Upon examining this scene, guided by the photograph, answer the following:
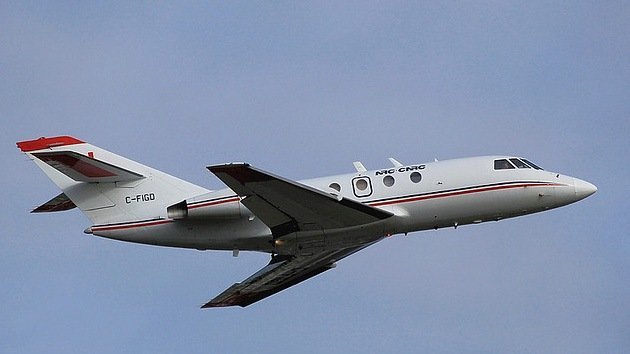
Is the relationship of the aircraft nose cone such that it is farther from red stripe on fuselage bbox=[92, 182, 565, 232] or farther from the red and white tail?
the red and white tail

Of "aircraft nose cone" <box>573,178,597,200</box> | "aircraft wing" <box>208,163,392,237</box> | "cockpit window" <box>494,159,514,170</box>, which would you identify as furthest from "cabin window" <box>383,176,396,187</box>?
"aircraft nose cone" <box>573,178,597,200</box>

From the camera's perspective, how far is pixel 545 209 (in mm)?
32969

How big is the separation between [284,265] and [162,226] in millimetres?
4403

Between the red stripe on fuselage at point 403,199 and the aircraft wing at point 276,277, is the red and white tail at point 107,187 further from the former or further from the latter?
the aircraft wing at point 276,277

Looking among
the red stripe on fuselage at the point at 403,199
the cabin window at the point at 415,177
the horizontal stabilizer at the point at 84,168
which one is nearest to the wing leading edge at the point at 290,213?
the red stripe on fuselage at the point at 403,199

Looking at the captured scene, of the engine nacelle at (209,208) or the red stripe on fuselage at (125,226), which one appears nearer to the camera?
the engine nacelle at (209,208)

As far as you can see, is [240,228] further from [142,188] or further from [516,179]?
[516,179]

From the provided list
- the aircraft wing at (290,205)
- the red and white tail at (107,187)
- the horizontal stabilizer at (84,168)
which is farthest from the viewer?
the red and white tail at (107,187)

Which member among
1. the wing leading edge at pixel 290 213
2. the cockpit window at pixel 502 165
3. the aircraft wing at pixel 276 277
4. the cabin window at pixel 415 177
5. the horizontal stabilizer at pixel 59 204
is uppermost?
the cockpit window at pixel 502 165

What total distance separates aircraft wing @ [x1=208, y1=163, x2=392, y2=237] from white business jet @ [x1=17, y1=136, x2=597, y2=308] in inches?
2.0

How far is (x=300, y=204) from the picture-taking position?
3034cm

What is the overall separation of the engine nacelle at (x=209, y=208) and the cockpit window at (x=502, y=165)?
25.1 ft

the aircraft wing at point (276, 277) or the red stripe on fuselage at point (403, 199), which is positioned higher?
the red stripe on fuselage at point (403, 199)

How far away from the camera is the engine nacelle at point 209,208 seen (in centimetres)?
3130
